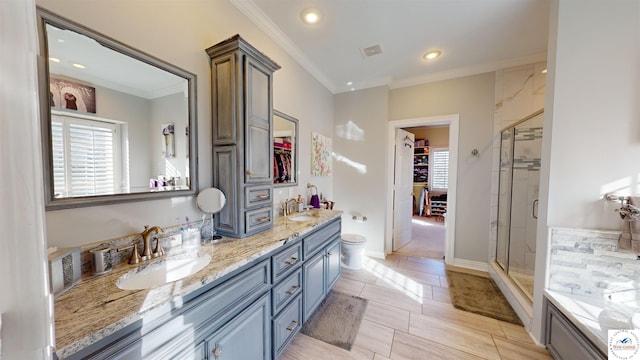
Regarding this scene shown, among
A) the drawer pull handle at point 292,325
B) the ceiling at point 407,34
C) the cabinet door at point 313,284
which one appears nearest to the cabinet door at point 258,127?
the ceiling at point 407,34

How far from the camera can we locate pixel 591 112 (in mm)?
1529

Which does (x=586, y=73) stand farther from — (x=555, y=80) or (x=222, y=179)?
(x=222, y=179)

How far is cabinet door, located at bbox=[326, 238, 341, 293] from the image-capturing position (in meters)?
2.16

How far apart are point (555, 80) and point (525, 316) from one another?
1.91m

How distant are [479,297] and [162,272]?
2.84 meters

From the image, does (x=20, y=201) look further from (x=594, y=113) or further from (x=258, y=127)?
(x=594, y=113)

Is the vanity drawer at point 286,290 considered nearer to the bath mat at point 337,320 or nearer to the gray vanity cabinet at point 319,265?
Result: the gray vanity cabinet at point 319,265

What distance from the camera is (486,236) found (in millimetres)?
2857

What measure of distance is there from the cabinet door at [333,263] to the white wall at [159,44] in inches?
49.7

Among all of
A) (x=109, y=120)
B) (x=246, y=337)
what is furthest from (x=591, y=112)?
(x=109, y=120)

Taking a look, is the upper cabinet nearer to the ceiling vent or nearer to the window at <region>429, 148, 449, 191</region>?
the ceiling vent

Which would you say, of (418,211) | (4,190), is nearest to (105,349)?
(4,190)

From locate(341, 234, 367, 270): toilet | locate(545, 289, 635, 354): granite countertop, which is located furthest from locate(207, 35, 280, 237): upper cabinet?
locate(545, 289, 635, 354): granite countertop

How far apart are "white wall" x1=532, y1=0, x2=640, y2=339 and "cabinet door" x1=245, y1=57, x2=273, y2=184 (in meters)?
2.12
